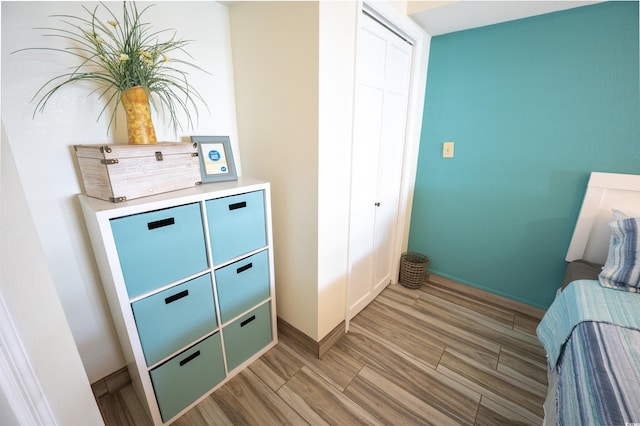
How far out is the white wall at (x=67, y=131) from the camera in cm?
99

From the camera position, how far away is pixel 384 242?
219cm

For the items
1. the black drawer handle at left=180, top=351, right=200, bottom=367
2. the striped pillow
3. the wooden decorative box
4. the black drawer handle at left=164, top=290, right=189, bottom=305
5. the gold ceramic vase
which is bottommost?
the black drawer handle at left=180, top=351, right=200, bottom=367

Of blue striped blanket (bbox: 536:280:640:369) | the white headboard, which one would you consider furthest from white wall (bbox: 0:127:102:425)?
the white headboard

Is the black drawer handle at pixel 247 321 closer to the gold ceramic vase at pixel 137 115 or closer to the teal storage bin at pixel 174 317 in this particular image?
the teal storage bin at pixel 174 317

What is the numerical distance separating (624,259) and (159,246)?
7.33 feet

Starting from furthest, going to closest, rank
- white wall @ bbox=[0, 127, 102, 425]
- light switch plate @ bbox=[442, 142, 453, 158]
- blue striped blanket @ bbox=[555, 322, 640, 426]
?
light switch plate @ bbox=[442, 142, 453, 158] → blue striped blanket @ bbox=[555, 322, 640, 426] → white wall @ bbox=[0, 127, 102, 425]

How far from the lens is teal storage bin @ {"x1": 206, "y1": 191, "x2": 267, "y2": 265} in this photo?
1.26 metres

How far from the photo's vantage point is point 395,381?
1.51 m

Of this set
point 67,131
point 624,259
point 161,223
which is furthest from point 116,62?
point 624,259

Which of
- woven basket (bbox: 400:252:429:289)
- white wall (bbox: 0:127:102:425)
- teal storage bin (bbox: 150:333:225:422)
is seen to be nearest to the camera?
white wall (bbox: 0:127:102:425)

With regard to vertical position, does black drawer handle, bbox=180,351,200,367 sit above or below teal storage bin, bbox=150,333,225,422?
above

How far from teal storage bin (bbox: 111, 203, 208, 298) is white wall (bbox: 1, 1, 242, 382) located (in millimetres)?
423

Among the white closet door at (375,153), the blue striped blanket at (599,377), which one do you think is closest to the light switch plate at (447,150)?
the white closet door at (375,153)

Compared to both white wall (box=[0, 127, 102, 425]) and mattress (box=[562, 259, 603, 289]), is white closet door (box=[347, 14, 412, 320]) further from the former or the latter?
white wall (box=[0, 127, 102, 425])
